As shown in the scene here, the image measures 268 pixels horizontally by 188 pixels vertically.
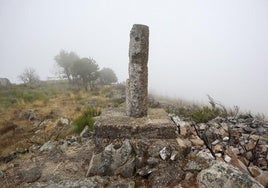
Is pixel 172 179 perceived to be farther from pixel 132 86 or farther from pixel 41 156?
pixel 41 156

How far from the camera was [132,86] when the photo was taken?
5.25m

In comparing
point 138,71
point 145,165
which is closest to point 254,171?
point 145,165

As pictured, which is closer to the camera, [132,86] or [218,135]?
[132,86]

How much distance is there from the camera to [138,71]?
5156 millimetres

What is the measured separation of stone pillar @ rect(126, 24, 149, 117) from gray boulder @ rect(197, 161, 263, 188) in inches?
81.2

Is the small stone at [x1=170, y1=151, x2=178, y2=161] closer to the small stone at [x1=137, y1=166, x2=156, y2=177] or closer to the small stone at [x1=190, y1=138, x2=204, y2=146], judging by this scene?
the small stone at [x1=137, y1=166, x2=156, y2=177]

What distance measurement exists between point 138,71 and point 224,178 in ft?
9.20

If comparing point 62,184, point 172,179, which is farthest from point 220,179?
point 62,184

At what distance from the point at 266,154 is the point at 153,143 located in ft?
9.87

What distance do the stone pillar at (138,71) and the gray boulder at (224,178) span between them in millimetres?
2062

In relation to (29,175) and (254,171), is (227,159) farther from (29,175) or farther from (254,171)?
(29,175)

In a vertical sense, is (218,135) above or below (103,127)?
below

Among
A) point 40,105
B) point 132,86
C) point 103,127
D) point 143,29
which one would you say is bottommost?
point 40,105

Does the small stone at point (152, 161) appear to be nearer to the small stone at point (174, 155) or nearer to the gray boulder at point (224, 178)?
the small stone at point (174, 155)
